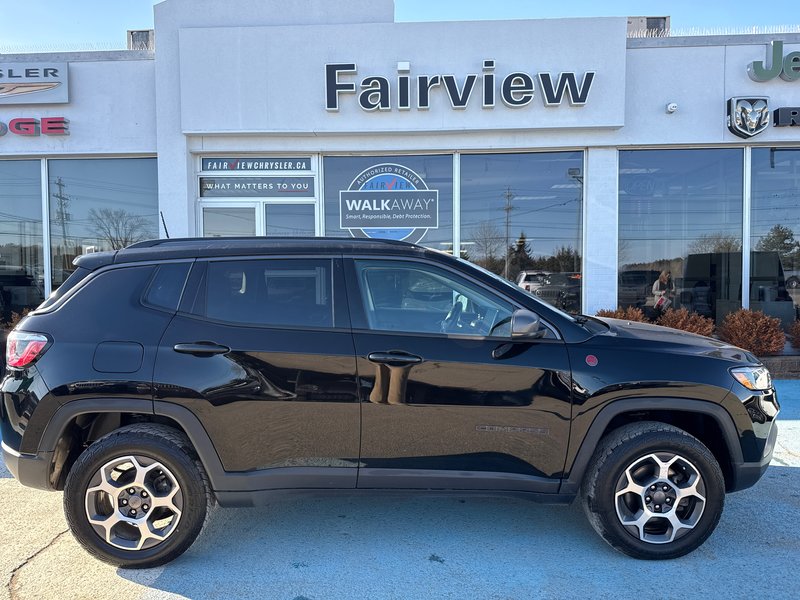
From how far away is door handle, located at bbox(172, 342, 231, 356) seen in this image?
3.17 m

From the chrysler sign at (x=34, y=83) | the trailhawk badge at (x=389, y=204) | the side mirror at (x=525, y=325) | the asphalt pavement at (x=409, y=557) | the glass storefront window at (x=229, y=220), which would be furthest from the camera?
the glass storefront window at (x=229, y=220)

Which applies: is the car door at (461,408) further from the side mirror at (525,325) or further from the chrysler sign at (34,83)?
the chrysler sign at (34,83)

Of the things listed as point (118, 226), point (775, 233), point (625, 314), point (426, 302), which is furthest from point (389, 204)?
point (775, 233)

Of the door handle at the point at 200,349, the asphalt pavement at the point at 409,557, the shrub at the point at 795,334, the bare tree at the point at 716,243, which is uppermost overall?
the bare tree at the point at 716,243

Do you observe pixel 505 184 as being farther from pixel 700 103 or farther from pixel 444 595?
pixel 444 595

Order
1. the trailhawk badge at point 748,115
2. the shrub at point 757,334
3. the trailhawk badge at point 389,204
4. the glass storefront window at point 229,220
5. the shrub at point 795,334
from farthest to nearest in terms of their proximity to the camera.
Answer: the glass storefront window at point 229,220, the trailhawk badge at point 389,204, the trailhawk badge at point 748,115, the shrub at point 795,334, the shrub at point 757,334

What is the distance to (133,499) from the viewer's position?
3188 mm

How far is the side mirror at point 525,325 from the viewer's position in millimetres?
3121

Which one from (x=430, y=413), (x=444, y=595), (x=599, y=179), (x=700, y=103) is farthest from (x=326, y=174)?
(x=444, y=595)

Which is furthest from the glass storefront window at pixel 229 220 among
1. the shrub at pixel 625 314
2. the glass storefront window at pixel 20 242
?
the shrub at pixel 625 314

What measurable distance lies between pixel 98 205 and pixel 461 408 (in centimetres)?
889

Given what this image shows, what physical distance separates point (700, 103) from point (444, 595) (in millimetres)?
8686

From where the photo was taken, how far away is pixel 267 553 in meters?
3.37

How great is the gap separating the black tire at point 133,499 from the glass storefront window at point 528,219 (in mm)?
6755
